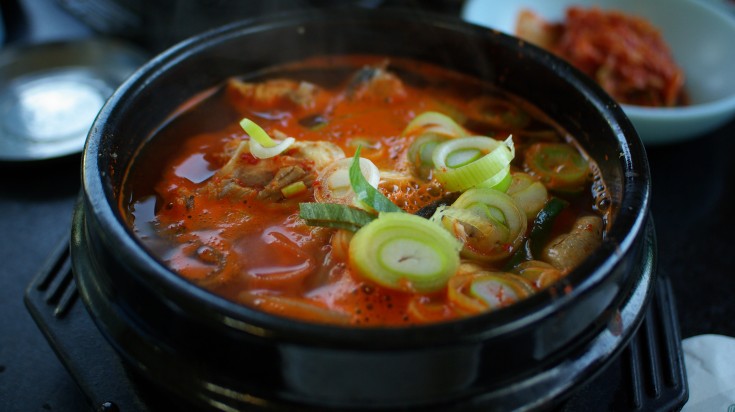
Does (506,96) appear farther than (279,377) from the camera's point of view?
Yes

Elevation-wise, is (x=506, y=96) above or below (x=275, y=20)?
below

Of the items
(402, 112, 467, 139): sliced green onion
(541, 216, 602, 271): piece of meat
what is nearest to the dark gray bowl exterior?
(541, 216, 602, 271): piece of meat

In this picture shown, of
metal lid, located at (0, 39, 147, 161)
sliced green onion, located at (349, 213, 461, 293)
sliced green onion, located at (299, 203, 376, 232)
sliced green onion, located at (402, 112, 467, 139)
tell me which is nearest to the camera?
sliced green onion, located at (349, 213, 461, 293)

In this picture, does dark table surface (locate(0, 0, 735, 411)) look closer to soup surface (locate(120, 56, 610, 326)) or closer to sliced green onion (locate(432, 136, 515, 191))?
soup surface (locate(120, 56, 610, 326))

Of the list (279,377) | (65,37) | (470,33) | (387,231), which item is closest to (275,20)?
(470,33)

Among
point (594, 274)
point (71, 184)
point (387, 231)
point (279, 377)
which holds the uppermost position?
point (594, 274)

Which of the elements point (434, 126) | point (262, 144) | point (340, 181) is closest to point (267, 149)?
point (262, 144)

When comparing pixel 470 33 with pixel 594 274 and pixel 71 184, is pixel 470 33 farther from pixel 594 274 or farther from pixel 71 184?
pixel 71 184

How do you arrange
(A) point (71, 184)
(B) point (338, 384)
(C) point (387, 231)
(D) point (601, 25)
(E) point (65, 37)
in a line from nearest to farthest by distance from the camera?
(B) point (338, 384), (C) point (387, 231), (A) point (71, 184), (D) point (601, 25), (E) point (65, 37)
